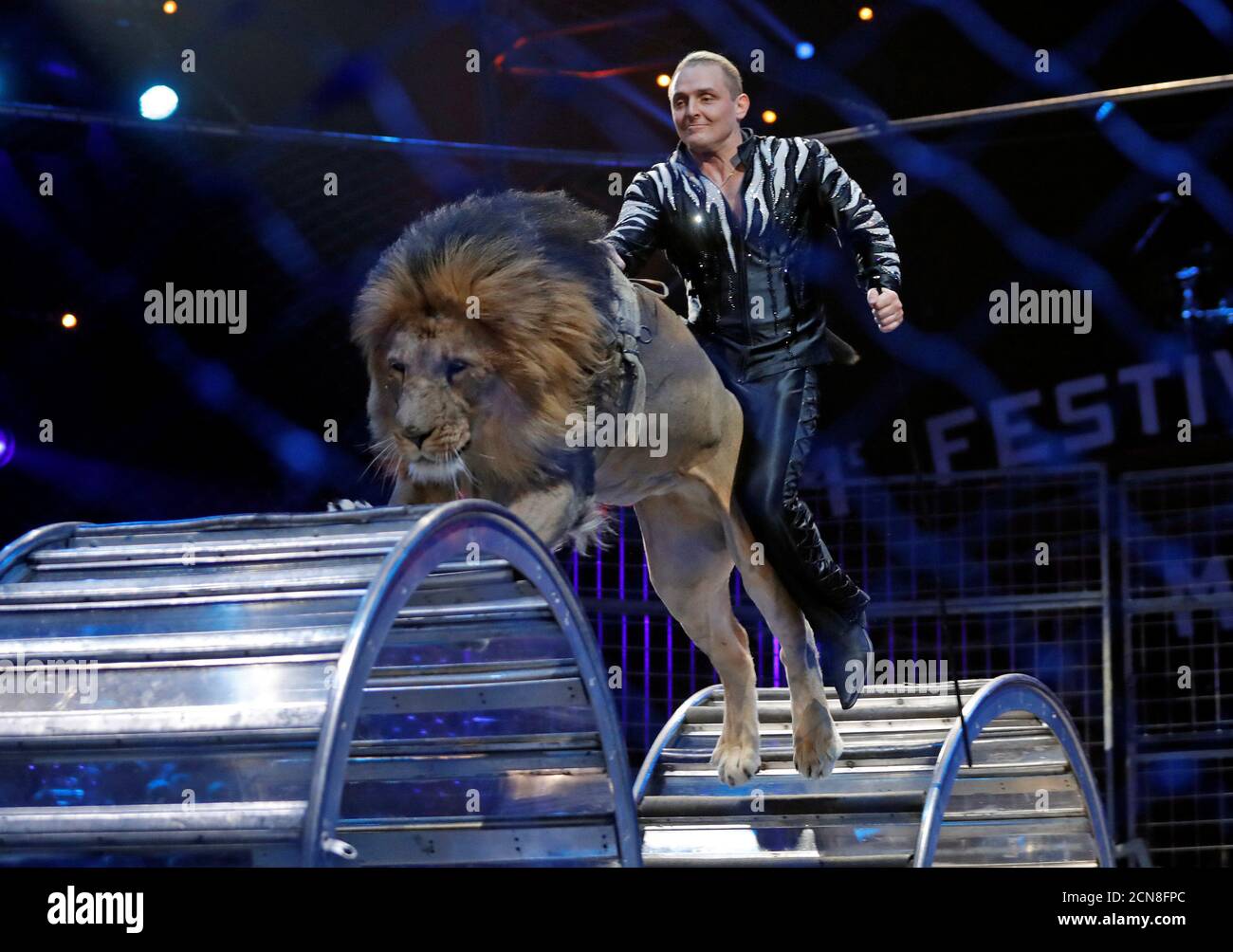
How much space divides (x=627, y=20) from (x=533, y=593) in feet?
9.00

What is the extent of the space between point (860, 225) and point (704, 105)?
396 millimetres

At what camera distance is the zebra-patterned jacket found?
324 cm

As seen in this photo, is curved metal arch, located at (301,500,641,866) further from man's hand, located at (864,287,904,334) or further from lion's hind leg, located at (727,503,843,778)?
man's hand, located at (864,287,904,334)

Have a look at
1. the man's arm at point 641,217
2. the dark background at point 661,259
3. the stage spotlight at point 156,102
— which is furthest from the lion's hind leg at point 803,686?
the stage spotlight at point 156,102

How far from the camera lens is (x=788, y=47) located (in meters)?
4.87

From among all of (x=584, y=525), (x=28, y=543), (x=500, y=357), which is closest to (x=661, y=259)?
(x=584, y=525)

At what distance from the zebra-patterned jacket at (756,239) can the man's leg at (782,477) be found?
5cm

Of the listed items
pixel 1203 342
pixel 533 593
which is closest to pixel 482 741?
pixel 533 593

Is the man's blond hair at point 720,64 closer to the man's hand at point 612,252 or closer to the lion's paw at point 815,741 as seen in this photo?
the man's hand at point 612,252

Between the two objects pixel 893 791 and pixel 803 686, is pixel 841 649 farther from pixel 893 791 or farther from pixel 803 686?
pixel 893 791

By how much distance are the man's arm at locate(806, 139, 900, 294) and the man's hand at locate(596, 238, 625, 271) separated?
481 millimetres

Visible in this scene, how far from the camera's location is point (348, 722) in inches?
80.3

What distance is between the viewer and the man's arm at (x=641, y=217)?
3.20 meters

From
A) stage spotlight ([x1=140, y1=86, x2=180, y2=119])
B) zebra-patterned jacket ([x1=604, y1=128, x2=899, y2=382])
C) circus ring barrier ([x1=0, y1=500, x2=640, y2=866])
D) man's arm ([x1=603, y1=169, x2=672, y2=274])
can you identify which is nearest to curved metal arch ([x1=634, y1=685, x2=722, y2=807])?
circus ring barrier ([x1=0, y1=500, x2=640, y2=866])
